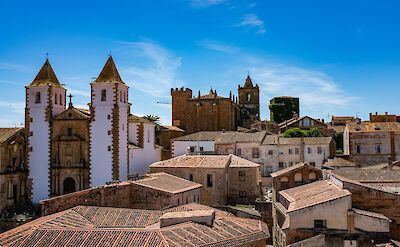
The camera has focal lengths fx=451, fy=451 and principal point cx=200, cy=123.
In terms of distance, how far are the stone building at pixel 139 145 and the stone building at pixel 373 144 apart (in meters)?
24.1

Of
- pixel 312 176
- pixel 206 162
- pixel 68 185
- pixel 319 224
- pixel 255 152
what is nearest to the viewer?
pixel 319 224

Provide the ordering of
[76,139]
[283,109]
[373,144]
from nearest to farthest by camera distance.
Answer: [76,139]
[373,144]
[283,109]

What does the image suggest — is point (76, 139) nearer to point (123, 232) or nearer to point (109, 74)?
point (109, 74)

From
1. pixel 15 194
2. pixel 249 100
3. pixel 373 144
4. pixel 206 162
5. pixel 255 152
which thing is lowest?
pixel 15 194

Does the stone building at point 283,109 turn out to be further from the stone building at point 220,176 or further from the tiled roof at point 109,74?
the tiled roof at point 109,74

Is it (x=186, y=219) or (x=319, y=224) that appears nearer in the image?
(x=186, y=219)

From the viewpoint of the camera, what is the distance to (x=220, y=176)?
130 ft

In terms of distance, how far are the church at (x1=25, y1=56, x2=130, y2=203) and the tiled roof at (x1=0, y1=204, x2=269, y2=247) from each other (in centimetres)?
1807

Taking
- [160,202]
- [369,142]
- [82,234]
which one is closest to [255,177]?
Answer: [160,202]

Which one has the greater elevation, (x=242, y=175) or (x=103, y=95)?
(x=103, y=95)

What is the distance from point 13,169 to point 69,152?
538 cm

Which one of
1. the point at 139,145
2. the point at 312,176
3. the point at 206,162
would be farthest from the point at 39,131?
the point at 312,176

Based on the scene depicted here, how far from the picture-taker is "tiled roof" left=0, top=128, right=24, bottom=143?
139 feet

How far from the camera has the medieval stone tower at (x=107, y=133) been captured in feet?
139
